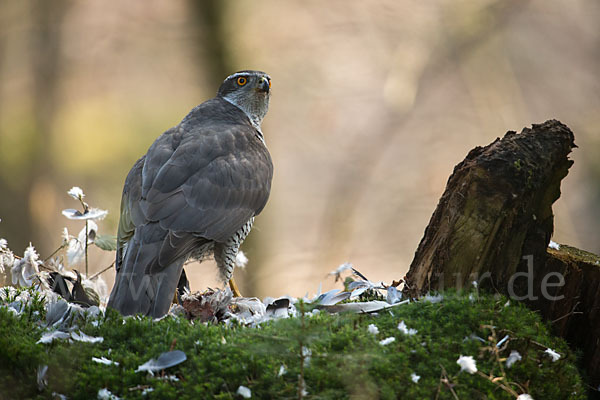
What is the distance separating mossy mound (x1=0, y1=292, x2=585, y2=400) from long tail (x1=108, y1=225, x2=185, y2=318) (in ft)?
0.75

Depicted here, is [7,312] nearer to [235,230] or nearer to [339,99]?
[235,230]

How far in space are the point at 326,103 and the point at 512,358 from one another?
582cm

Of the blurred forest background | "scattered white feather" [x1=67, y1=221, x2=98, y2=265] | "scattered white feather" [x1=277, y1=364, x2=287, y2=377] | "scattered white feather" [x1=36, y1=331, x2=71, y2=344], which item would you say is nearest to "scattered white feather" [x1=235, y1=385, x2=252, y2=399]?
"scattered white feather" [x1=277, y1=364, x2=287, y2=377]

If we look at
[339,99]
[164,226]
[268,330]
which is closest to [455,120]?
[339,99]

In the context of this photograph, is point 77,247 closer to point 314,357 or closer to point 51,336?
point 51,336

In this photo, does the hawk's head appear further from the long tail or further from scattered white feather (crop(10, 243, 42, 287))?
scattered white feather (crop(10, 243, 42, 287))

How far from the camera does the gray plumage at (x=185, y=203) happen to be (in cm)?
304

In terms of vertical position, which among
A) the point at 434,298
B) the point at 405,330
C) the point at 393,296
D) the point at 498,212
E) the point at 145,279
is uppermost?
the point at 145,279

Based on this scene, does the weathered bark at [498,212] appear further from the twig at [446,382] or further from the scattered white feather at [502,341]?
the twig at [446,382]

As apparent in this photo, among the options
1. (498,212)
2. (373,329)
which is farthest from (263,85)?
(373,329)

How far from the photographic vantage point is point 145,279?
3.01 m

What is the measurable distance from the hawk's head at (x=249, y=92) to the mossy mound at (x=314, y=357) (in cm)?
233

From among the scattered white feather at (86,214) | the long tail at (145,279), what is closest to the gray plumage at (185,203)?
the long tail at (145,279)

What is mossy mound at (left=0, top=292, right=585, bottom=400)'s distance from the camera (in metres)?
2.08
